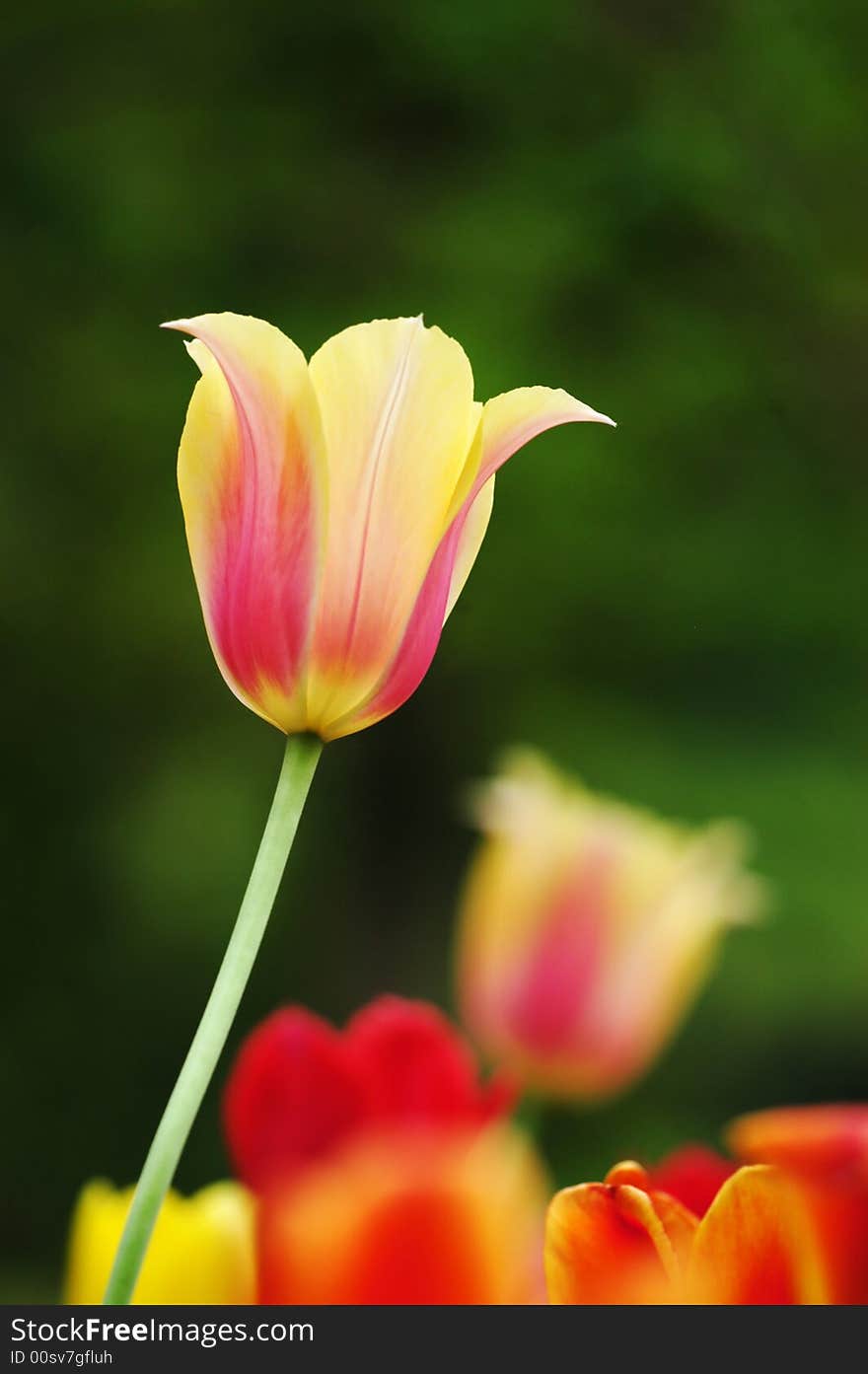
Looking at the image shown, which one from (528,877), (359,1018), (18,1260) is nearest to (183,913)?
(18,1260)

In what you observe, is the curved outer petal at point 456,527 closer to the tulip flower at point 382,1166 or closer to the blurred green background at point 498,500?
the tulip flower at point 382,1166

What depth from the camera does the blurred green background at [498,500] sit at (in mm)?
1521

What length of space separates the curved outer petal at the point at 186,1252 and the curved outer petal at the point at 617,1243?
1.4 inches

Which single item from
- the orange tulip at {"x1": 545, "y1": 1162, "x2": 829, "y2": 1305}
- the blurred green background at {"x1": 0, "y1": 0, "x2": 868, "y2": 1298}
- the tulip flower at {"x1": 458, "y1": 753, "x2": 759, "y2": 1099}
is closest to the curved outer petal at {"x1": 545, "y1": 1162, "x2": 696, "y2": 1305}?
the orange tulip at {"x1": 545, "y1": 1162, "x2": 829, "y2": 1305}

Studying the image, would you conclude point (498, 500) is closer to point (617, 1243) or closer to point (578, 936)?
point (578, 936)

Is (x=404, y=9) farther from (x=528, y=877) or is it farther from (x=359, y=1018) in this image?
(x=359, y=1018)

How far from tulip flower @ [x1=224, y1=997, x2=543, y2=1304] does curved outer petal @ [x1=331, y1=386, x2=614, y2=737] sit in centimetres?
4

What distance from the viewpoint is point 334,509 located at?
0.61 feet

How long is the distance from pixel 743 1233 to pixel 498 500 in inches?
55.6

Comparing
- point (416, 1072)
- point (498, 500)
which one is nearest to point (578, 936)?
point (416, 1072)

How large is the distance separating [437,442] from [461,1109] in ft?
0.26

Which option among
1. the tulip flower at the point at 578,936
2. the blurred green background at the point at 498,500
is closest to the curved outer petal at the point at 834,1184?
the tulip flower at the point at 578,936

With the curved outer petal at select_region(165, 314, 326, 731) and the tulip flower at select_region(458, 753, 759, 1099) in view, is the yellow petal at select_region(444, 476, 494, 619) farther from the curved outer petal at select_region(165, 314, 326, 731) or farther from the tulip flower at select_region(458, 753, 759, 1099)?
the tulip flower at select_region(458, 753, 759, 1099)

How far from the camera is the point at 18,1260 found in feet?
4.49
